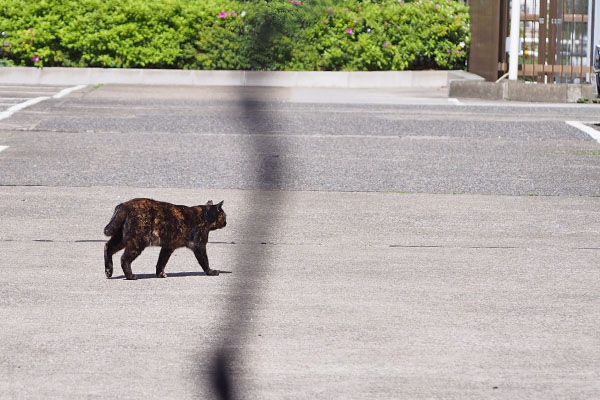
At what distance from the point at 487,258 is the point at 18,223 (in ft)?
10.5

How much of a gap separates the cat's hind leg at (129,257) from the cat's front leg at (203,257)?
32 cm

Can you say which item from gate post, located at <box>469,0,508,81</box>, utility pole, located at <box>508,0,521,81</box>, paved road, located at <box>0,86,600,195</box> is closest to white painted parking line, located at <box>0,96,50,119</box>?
paved road, located at <box>0,86,600,195</box>

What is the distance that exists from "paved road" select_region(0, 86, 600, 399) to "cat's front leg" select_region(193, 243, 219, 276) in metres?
0.05

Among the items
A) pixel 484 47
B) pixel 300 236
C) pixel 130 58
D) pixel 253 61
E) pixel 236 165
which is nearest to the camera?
pixel 253 61

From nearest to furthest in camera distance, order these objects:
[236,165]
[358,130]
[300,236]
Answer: [300,236], [236,165], [358,130]

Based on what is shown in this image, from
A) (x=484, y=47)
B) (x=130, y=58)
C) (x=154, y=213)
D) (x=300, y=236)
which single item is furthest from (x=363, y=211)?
(x=130, y=58)

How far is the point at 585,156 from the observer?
12094 mm

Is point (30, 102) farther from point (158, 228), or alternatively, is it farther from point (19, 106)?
point (158, 228)

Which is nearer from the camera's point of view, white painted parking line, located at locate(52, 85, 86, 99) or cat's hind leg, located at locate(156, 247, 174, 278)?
cat's hind leg, located at locate(156, 247, 174, 278)

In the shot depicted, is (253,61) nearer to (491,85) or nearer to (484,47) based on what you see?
(491,85)

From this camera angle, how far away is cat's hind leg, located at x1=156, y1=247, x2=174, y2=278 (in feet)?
20.1

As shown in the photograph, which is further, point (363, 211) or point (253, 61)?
point (363, 211)

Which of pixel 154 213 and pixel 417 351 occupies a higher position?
pixel 154 213

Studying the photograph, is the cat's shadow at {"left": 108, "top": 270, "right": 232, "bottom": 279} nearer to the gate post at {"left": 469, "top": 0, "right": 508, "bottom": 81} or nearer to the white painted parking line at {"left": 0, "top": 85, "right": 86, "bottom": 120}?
the white painted parking line at {"left": 0, "top": 85, "right": 86, "bottom": 120}
